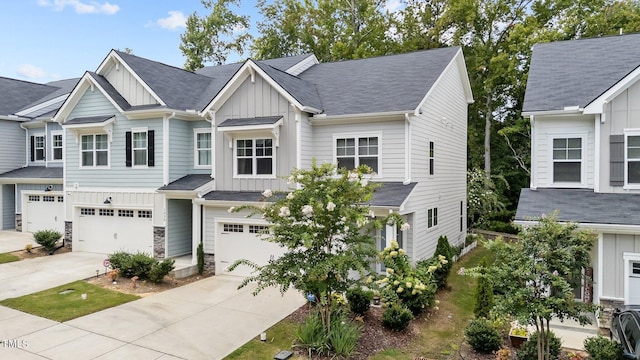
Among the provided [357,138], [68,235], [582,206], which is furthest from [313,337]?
[68,235]

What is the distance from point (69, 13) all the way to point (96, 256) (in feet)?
50.5

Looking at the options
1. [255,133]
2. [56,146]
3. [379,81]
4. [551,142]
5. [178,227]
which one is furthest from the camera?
[56,146]

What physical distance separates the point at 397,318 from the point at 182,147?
11440 mm

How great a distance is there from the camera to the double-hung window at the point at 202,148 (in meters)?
16.4

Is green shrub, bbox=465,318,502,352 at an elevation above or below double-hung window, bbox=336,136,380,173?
below

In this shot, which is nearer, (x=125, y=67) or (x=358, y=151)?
(x=358, y=151)

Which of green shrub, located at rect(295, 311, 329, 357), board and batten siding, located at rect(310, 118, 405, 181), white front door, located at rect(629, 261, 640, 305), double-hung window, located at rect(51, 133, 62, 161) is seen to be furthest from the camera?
double-hung window, located at rect(51, 133, 62, 161)

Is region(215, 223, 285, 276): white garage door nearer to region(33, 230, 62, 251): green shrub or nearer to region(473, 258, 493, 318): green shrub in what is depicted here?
region(473, 258, 493, 318): green shrub

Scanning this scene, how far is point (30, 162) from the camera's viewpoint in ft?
74.6

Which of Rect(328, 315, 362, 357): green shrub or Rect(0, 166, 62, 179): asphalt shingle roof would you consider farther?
Rect(0, 166, 62, 179): asphalt shingle roof

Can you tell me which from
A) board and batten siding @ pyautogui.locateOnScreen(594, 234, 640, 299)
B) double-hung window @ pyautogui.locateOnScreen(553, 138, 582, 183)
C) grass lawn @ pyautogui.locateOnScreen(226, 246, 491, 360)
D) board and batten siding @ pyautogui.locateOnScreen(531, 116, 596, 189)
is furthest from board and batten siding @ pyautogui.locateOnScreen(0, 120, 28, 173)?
board and batten siding @ pyautogui.locateOnScreen(594, 234, 640, 299)

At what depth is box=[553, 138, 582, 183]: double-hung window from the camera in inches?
460

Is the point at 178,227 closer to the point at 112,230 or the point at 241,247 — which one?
the point at 112,230

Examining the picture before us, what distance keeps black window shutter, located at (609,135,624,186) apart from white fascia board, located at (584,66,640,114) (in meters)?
0.96
